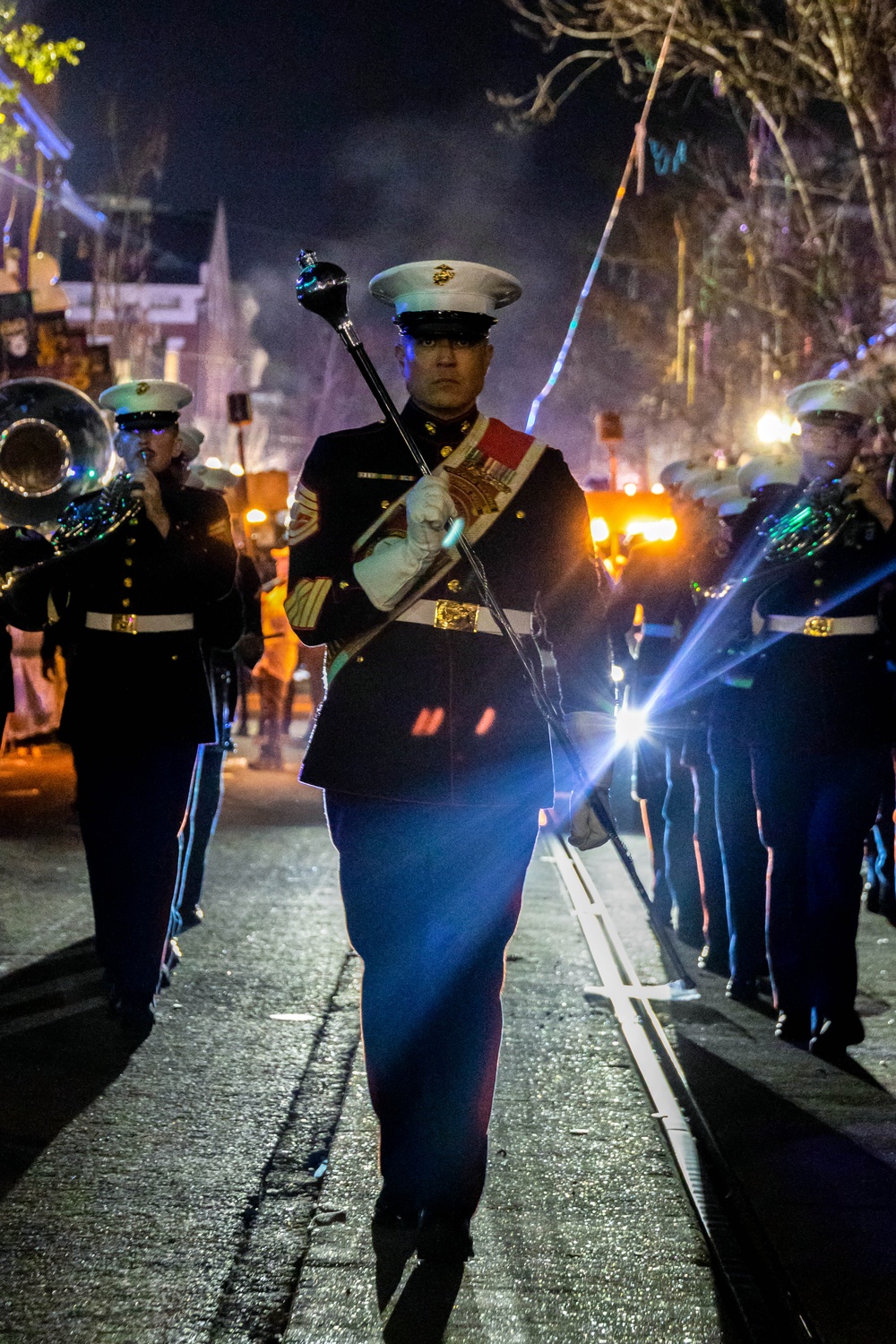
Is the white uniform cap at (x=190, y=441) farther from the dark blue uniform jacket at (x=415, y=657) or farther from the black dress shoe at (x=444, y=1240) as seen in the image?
the black dress shoe at (x=444, y=1240)

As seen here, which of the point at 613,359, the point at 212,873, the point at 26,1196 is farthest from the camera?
the point at 613,359

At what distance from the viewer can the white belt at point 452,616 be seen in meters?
3.99

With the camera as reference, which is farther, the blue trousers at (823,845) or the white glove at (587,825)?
the blue trousers at (823,845)

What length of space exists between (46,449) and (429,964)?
7957 mm

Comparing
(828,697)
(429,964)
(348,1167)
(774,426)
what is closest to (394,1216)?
(348,1167)

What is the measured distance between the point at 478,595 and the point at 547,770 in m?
0.46

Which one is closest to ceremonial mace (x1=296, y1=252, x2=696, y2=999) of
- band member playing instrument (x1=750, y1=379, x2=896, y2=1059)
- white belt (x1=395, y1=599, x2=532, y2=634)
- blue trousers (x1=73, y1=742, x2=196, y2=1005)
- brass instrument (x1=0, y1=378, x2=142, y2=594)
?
white belt (x1=395, y1=599, x2=532, y2=634)

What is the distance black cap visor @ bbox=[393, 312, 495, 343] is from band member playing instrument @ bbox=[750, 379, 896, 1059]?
2319 mm

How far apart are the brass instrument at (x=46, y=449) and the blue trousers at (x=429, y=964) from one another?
6688 millimetres

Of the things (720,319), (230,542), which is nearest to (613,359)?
(720,319)

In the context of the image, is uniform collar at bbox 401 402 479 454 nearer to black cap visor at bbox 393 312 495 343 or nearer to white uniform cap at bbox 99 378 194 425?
black cap visor at bbox 393 312 495 343

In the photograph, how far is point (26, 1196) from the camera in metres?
4.29

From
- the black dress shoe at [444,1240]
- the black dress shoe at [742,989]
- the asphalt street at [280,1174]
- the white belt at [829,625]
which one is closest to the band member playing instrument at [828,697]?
the white belt at [829,625]

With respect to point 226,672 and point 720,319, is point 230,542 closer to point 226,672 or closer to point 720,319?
point 226,672
